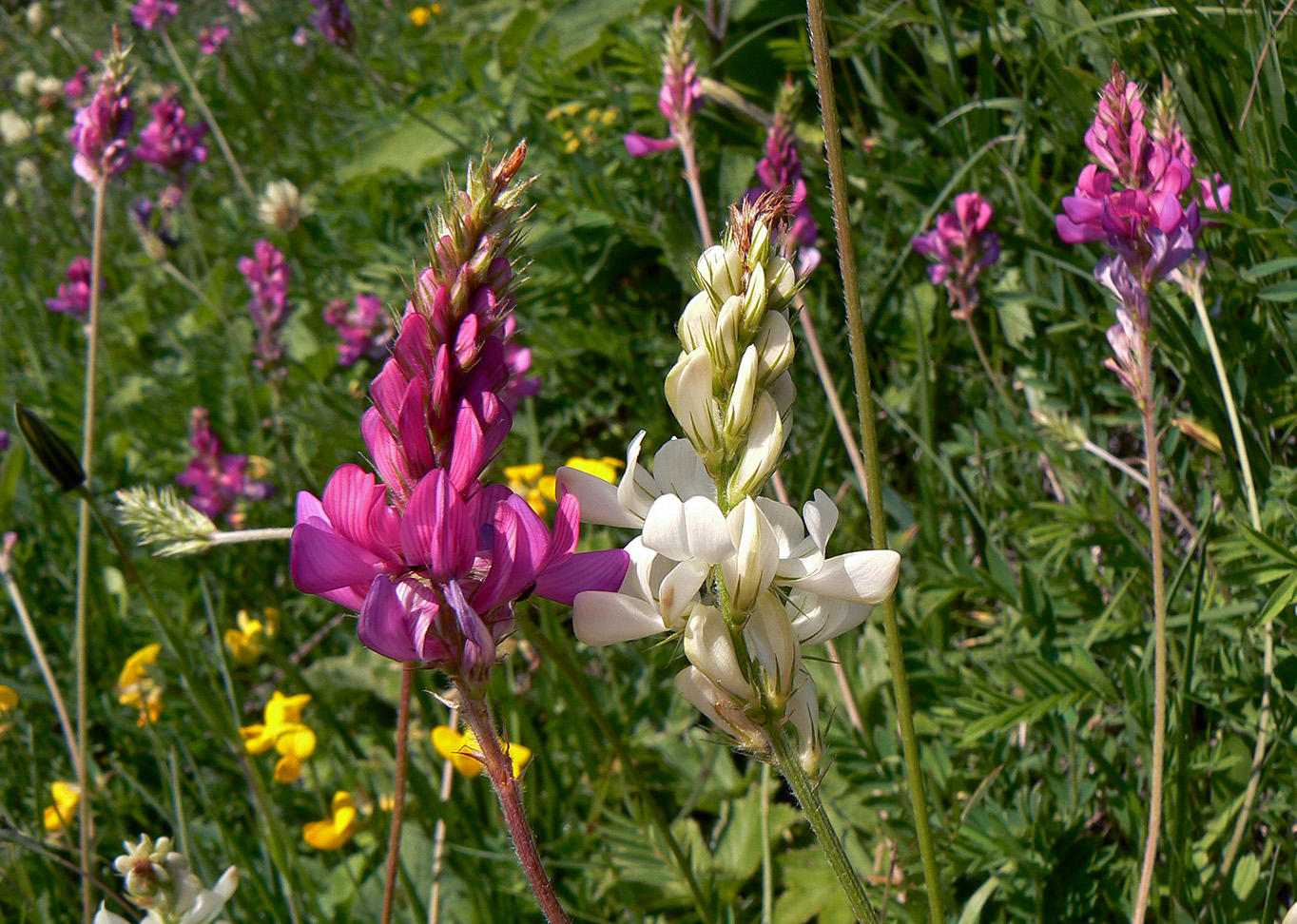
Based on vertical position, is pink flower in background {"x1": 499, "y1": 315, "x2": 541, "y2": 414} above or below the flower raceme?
below

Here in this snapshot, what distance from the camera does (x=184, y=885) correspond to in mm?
1161

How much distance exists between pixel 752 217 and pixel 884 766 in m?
1.28

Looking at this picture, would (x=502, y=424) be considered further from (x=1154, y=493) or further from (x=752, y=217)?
(x=1154, y=493)

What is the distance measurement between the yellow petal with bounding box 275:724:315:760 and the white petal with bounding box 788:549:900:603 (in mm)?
1629

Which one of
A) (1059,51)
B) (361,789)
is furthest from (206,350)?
(1059,51)

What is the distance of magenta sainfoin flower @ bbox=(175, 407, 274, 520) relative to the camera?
11.3 feet

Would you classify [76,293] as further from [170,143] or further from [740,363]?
[740,363]

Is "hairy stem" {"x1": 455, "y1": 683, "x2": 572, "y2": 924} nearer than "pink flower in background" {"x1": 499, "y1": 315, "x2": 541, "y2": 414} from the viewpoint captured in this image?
Yes

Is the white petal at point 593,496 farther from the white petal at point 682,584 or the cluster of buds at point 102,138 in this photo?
the cluster of buds at point 102,138

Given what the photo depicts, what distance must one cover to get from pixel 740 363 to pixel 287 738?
1.74 metres

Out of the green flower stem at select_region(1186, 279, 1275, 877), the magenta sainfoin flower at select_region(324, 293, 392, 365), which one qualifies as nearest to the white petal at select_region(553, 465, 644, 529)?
the green flower stem at select_region(1186, 279, 1275, 877)

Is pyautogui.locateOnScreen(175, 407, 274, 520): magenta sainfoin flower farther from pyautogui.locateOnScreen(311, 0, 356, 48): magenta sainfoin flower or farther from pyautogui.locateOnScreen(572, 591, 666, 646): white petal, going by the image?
pyautogui.locateOnScreen(572, 591, 666, 646): white petal

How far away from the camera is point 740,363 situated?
0.81 m

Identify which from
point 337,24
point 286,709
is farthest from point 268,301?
point 286,709
